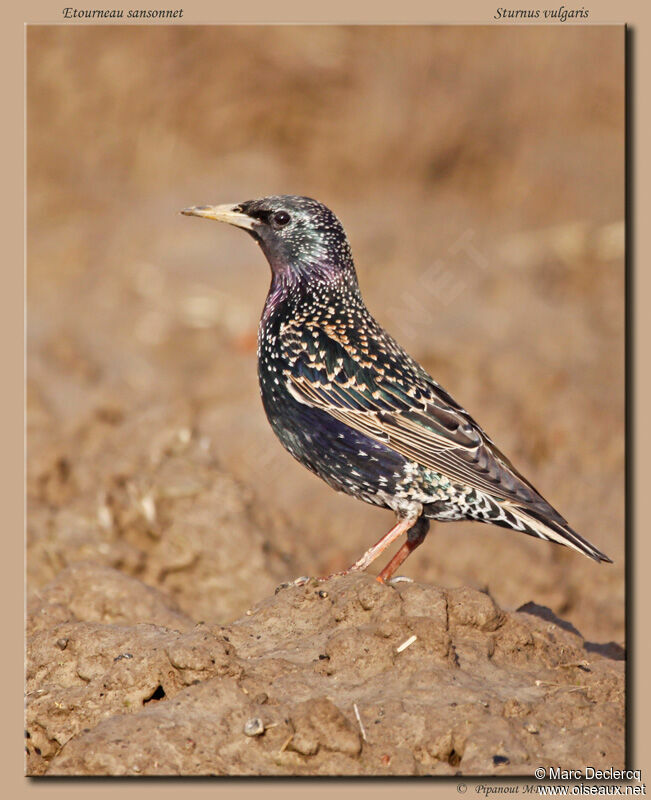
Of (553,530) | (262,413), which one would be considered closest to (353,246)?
(262,413)

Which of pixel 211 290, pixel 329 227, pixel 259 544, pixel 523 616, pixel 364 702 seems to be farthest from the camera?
pixel 211 290

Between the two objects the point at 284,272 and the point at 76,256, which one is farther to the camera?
the point at 76,256

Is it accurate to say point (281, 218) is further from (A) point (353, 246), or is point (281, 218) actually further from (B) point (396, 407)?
(A) point (353, 246)

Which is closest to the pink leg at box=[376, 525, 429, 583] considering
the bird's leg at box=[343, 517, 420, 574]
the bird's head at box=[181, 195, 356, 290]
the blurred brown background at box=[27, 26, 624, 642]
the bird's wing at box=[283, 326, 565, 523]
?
the bird's leg at box=[343, 517, 420, 574]

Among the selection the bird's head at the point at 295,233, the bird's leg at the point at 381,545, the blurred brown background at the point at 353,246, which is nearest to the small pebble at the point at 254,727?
the bird's leg at the point at 381,545

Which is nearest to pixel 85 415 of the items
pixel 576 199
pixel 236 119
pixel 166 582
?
pixel 166 582

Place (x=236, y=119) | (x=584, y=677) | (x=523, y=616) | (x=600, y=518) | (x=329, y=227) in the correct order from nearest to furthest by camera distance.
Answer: (x=584, y=677), (x=523, y=616), (x=329, y=227), (x=600, y=518), (x=236, y=119)

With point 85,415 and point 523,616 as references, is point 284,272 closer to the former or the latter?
point 523,616
